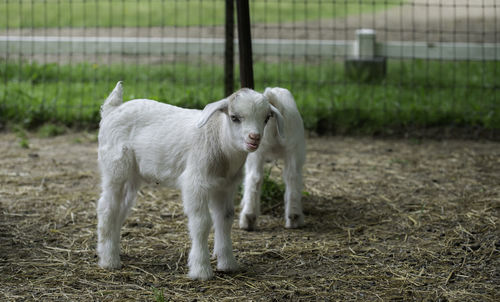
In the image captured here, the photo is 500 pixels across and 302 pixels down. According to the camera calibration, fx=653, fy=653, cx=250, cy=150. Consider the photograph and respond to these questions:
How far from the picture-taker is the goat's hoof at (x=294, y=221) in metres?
5.60

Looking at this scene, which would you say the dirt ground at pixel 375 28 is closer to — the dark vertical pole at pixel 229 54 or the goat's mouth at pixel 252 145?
the dark vertical pole at pixel 229 54

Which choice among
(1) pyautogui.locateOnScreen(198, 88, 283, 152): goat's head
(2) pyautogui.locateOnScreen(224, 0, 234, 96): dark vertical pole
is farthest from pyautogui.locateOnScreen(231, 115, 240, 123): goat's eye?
(2) pyautogui.locateOnScreen(224, 0, 234, 96): dark vertical pole

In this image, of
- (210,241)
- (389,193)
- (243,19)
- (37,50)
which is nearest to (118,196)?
(210,241)

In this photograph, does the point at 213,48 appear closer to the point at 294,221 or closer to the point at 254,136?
the point at 294,221

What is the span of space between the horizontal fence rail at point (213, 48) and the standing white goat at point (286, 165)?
4283 mm

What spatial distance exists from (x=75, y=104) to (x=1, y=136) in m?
1.10

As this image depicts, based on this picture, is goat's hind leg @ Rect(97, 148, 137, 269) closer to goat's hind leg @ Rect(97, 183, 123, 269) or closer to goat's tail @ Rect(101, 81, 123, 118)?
goat's hind leg @ Rect(97, 183, 123, 269)

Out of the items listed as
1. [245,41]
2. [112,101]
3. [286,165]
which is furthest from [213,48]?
[112,101]

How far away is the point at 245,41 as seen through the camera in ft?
19.1

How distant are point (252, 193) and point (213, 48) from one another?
192 inches

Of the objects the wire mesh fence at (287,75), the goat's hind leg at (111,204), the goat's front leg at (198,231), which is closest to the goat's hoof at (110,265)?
the goat's hind leg at (111,204)

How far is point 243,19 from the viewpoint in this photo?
5750mm

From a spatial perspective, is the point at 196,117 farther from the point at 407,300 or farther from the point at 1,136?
the point at 1,136

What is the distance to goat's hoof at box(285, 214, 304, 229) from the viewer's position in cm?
560
